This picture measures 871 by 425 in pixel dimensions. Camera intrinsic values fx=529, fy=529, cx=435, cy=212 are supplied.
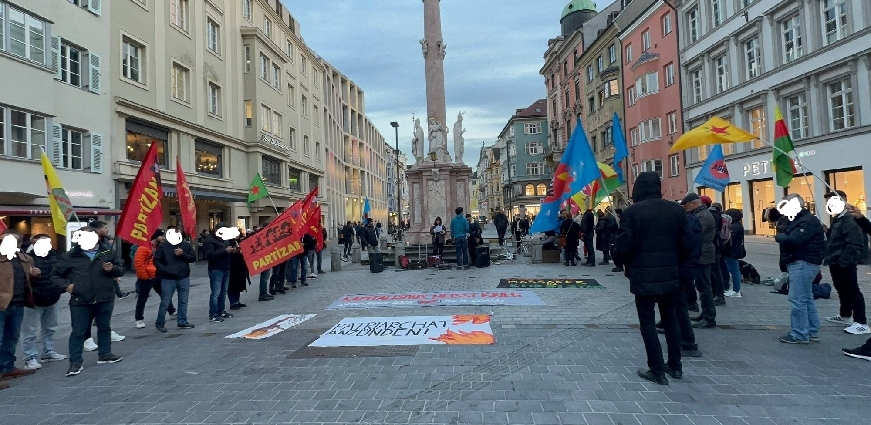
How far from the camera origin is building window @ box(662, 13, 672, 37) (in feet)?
111

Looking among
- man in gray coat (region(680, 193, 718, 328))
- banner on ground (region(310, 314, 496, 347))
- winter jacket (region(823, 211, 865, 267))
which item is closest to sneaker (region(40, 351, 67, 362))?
banner on ground (region(310, 314, 496, 347))

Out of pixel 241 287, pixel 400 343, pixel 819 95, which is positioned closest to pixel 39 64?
pixel 241 287

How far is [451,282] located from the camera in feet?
45.6

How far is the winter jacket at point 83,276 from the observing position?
6.34 m

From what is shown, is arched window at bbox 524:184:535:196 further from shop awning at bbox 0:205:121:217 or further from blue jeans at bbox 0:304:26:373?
blue jeans at bbox 0:304:26:373

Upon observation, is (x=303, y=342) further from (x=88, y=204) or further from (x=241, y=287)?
(x=88, y=204)

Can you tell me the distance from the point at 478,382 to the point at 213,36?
30037 millimetres

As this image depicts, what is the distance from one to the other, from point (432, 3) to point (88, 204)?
1594 centimetres

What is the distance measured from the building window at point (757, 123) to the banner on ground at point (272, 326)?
25.5 meters

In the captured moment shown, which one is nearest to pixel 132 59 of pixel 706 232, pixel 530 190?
pixel 706 232

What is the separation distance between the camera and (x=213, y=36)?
97.9 ft

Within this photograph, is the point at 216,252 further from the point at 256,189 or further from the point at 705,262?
the point at 256,189

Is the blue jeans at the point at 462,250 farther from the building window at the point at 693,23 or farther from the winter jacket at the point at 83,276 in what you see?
the building window at the point at 693,23

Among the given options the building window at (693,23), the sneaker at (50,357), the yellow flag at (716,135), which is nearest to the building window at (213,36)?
the sneaker at (50,357)
